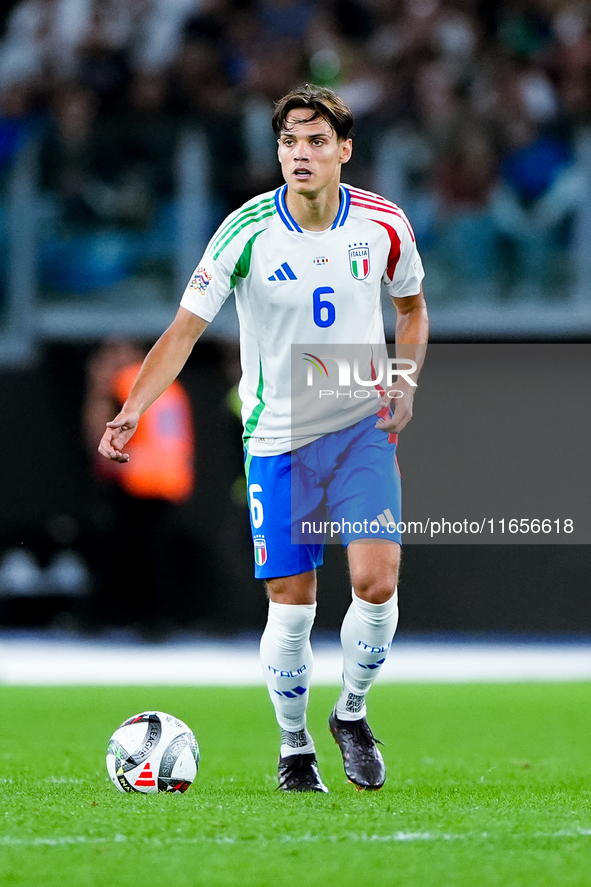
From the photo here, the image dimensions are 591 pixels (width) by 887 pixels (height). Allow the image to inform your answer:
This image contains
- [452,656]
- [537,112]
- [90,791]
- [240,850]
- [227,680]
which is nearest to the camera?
[240,850]

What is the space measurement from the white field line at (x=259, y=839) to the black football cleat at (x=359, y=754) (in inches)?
43.9

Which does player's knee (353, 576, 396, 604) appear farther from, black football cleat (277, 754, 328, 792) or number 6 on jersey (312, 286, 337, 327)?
number 6 on jersey (312, 286, 337, 327)

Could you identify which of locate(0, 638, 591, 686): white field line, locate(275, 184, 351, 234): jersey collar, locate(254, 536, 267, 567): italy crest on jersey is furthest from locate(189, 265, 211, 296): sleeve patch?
locate(0, 638, 591, 686): white field line

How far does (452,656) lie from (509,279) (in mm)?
3671

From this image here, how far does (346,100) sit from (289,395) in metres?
8.87

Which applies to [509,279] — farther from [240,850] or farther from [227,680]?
[240,850]

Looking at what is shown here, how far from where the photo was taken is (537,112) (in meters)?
14.2

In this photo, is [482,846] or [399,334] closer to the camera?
[482,846]

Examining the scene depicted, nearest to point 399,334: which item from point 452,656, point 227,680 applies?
point 227,680

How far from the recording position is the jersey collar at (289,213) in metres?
5.69

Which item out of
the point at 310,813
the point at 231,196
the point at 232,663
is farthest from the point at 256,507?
the point at 231,196

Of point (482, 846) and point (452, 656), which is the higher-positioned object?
point (482, 846)

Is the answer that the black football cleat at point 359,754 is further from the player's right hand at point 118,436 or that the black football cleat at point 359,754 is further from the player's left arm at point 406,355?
the player's right hand at point 118,436

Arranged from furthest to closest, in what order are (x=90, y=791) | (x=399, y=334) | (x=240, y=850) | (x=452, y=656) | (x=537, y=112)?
(x=537, y=112) → (x=452, y=656) → (x=399, y=334) → (x=90, y=791) → (x=240, y=850)
